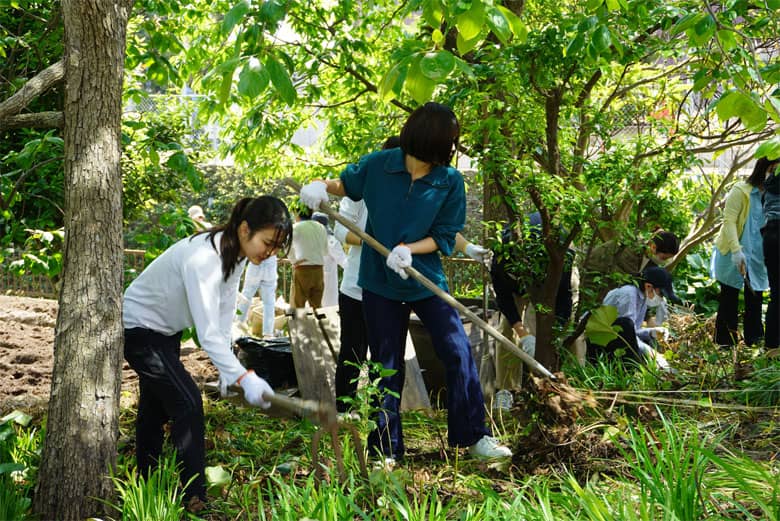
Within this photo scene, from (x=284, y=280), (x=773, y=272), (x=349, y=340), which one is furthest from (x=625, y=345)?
(x=284, y=280)

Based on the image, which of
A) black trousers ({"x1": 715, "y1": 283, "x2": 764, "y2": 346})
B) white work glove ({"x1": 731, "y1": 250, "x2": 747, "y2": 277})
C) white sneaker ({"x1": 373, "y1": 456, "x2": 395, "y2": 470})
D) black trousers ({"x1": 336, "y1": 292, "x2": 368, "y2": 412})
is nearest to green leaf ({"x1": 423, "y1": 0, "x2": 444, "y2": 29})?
white sneaker ({"x1": 373, "y1": 456, "x2": 395, "y2": 470})

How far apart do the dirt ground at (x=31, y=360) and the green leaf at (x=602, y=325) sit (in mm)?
2605

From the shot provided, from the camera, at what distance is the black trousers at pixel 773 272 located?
547 centimetres

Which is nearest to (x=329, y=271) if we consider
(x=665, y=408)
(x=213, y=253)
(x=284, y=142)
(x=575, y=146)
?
(x=284, y=142)

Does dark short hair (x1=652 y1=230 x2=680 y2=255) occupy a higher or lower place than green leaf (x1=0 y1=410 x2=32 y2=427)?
higher

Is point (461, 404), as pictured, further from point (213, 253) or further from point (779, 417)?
point (779, 417)

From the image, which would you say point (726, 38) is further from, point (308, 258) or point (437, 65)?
point (308, 258)

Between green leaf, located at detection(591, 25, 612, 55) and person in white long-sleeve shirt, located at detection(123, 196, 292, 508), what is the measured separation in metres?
1.46

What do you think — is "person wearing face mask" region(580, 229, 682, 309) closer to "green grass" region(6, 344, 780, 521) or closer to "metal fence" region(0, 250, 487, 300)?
"green grass" region(6, 344, 780, 521)

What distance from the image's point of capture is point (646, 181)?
506 centimetres

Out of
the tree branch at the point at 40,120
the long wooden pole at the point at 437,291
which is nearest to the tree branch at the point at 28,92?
the tree branch at the point at 40,120

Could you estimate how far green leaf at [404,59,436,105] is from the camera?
2537mm

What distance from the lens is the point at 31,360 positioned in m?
5.82

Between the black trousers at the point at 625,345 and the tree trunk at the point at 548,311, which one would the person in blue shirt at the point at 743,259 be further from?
the tree trunk at the point at 548,311
